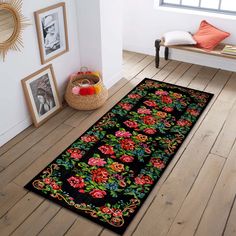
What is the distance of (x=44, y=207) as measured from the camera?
8.27ft

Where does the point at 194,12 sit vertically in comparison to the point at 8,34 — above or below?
below

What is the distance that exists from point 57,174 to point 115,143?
631mm

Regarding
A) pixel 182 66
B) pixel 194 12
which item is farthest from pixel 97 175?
pixel 194 12

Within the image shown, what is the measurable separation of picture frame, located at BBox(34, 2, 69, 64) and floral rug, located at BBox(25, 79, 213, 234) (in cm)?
82

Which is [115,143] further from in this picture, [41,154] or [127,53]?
[127,53]

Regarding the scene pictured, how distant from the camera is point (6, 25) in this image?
2779 mm

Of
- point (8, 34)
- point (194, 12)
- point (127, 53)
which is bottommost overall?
point (127, 53)

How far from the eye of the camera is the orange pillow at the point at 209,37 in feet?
A: 13.7

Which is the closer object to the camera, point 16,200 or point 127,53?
point 16,200

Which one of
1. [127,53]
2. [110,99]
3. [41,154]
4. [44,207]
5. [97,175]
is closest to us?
[44,207]

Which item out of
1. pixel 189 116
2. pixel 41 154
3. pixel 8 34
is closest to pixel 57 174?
pixel 41 154

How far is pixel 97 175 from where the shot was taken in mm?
2791

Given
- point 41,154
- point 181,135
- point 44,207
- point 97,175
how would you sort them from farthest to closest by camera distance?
1. point 181,135
2. point 41,154
3. point 97,175
4. point 44,207

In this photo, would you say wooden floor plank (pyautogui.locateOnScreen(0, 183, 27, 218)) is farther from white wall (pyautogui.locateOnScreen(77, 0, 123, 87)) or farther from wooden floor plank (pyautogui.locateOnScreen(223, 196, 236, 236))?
white wall (pyautogui.locateOnScreen(77, 0, 123, 87))
